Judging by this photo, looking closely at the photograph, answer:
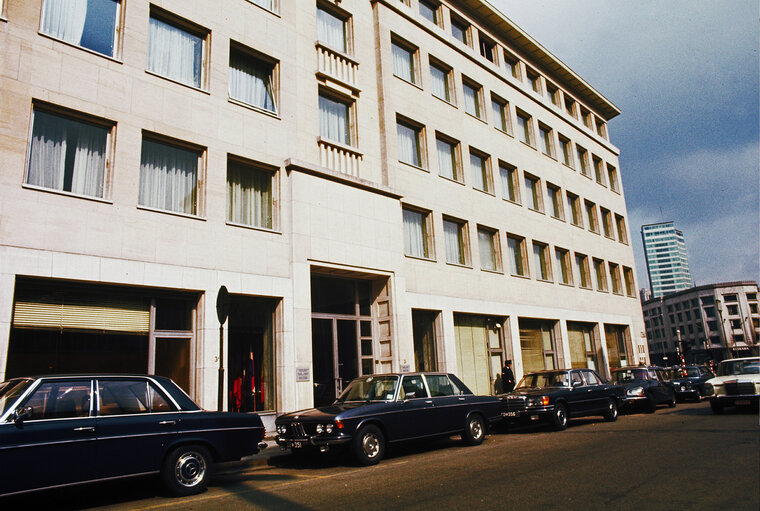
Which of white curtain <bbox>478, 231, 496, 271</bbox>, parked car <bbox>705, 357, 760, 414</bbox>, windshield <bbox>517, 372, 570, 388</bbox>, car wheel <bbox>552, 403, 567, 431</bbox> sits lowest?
car wheel <bbox>552, 403, 567, 431</bbox>

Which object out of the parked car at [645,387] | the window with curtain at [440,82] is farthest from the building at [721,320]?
the window with curtain at [440,82]

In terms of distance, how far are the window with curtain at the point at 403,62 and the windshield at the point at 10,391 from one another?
16896mm

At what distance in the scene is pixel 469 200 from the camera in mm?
22422

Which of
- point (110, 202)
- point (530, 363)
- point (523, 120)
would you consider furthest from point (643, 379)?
point (110, 202)

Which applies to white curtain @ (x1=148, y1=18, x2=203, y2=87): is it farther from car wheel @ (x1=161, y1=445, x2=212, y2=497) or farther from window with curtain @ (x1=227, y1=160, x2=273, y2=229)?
car wheel @ (x1=161, y1=445, x2=212, y2=497)

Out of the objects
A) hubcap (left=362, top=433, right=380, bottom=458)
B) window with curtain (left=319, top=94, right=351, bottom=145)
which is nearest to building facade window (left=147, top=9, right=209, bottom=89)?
window with curtain (left=319, top=94, right=351, bottom=145)

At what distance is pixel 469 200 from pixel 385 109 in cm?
539

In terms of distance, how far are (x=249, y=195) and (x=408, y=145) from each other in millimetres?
7567

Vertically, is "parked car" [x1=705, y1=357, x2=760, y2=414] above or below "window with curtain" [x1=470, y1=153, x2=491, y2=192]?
below

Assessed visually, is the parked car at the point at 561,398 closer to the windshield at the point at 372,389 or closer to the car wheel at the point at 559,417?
the car wheel at the point at 559,417

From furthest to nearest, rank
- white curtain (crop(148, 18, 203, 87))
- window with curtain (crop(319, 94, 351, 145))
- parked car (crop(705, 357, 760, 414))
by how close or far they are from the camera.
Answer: window with curtain (crop(319, 94, 351, 145))
parked car (crop(705, 357, 760, 414))
white curtain (crop(148, 18, 203, 87))

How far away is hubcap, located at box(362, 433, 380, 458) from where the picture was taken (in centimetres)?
962

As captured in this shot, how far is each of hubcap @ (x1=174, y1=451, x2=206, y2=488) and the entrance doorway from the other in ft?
25.2

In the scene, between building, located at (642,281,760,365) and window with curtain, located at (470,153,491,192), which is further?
building, located at (642,281,760,365)
